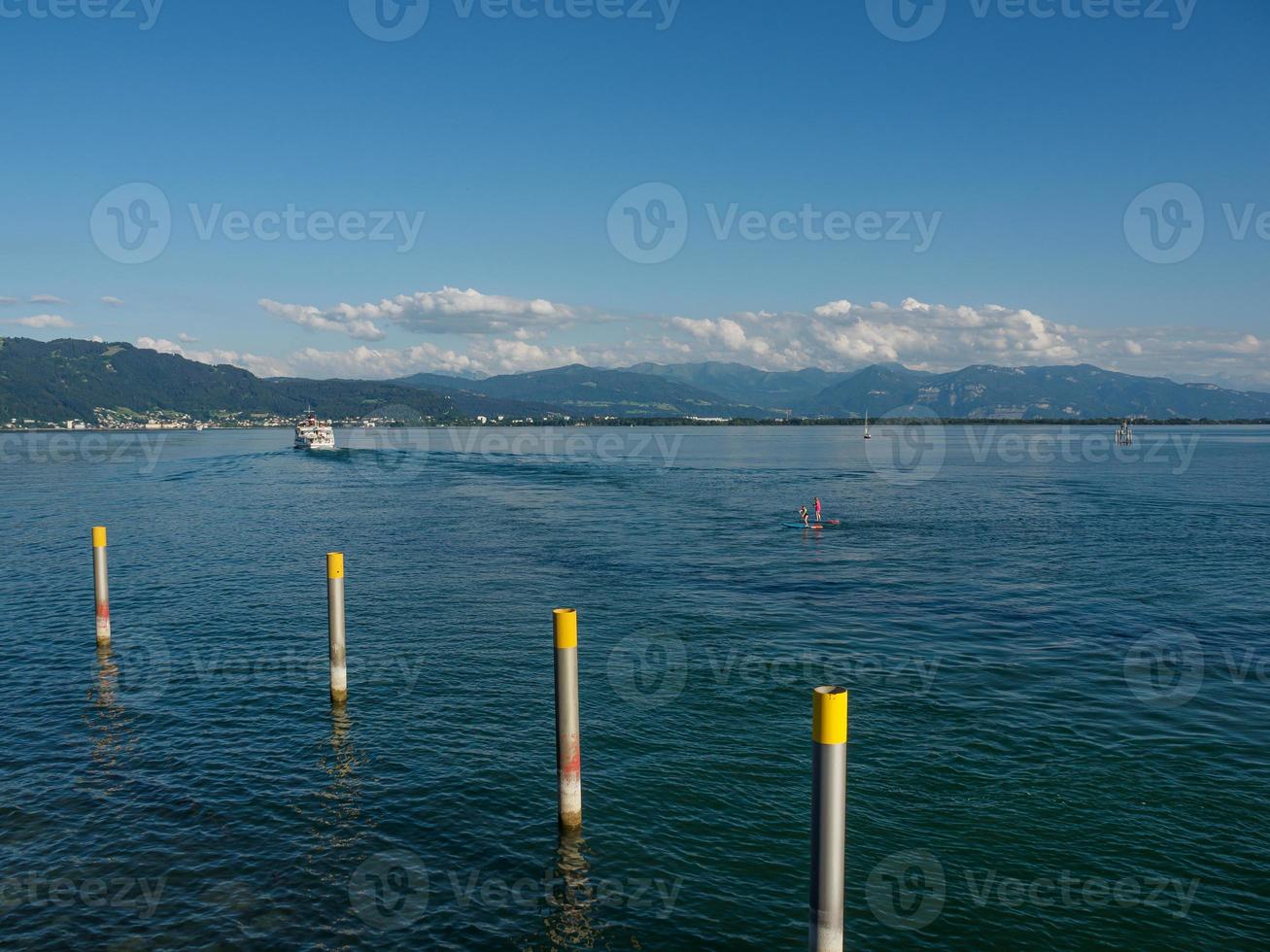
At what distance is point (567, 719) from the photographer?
50.4 feet

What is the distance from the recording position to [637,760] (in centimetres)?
1973

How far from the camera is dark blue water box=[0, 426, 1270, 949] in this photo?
548 inches

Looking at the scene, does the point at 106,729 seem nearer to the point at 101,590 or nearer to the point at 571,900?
the point at 101,590

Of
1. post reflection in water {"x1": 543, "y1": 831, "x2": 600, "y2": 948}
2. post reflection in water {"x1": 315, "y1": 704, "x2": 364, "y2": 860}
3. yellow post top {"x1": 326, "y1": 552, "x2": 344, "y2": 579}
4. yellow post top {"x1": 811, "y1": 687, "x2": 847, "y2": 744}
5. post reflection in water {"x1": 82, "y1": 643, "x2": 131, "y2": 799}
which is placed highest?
yellow post top {"x1": 811, "y1": 687, "x2": 847, "y2": 744}

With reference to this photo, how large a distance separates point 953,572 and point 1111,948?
32.8 meters

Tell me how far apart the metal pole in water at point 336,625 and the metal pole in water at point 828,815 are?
15796mm

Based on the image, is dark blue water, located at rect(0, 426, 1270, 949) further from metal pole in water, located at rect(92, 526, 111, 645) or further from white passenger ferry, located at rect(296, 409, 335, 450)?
white passenger ferry, located at rect(296, 409, 335, 450)

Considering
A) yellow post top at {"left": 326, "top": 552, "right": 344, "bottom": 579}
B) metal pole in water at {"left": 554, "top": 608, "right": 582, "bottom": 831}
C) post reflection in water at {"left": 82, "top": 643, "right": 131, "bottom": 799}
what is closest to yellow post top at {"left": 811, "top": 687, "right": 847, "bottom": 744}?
metal pole in water at {"left": 554, "top": 608, "right": 582, "bottom": 831}

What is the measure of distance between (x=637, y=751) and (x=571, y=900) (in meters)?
6.25

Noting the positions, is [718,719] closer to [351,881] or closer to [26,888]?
[351,881]

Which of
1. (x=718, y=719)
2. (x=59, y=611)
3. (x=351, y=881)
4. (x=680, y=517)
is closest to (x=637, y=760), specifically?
(x=718, y=719)

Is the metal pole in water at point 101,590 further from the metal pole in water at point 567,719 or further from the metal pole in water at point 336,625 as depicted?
the metal pole in water at point 567,719

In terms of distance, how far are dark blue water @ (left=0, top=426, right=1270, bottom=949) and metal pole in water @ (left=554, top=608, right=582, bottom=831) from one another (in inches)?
27.6

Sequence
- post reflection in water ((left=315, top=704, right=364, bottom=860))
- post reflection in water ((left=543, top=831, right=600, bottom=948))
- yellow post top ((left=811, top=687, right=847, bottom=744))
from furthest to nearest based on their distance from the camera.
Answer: post reflection in water ((left=315, top=704, right=364, bottom=860)), post reflection in water ((left=543, top=831, right=600, bottom=948)), yellow post top ((left=811, top=687, right=847, bottom=744))
